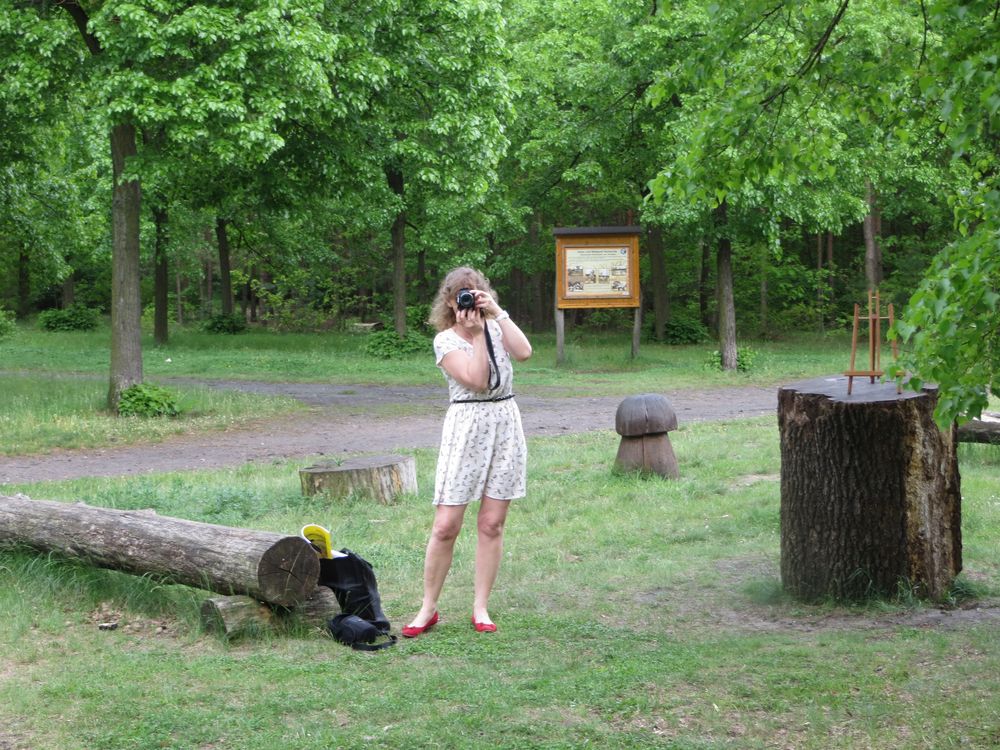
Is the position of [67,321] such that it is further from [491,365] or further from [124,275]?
[491,365]

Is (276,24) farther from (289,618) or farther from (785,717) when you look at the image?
(785,717)

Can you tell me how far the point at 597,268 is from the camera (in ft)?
80.3

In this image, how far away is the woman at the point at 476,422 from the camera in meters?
5.58

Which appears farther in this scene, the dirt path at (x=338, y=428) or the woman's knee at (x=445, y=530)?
the dirt path at (x=338, y=428)

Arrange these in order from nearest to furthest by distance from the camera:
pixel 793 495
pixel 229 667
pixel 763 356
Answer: pixel 229 667
pixel 793 495
pixel 763 356

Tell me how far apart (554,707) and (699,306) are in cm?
3577

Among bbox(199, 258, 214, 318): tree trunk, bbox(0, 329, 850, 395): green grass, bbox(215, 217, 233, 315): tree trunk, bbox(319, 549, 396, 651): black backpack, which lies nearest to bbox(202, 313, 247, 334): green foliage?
bbox(215, 217, 233, 315): tree trunk

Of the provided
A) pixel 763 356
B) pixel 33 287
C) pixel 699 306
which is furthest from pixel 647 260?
pixel 33 287

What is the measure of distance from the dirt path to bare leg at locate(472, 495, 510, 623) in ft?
23.7

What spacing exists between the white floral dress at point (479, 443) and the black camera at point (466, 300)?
0.55ft

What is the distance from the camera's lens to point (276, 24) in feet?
45.6

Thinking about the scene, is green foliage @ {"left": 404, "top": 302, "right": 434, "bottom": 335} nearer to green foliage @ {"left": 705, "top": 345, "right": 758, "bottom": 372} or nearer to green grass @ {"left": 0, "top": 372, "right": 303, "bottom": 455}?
green foliage @ {"left": 705, "top": 345, "right": 758, "bottom": 372}

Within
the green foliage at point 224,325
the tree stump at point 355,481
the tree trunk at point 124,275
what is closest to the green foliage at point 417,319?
the green foliage at point 224,325

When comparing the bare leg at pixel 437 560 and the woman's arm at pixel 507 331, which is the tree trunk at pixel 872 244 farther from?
the bare leg at pixel 437 560
